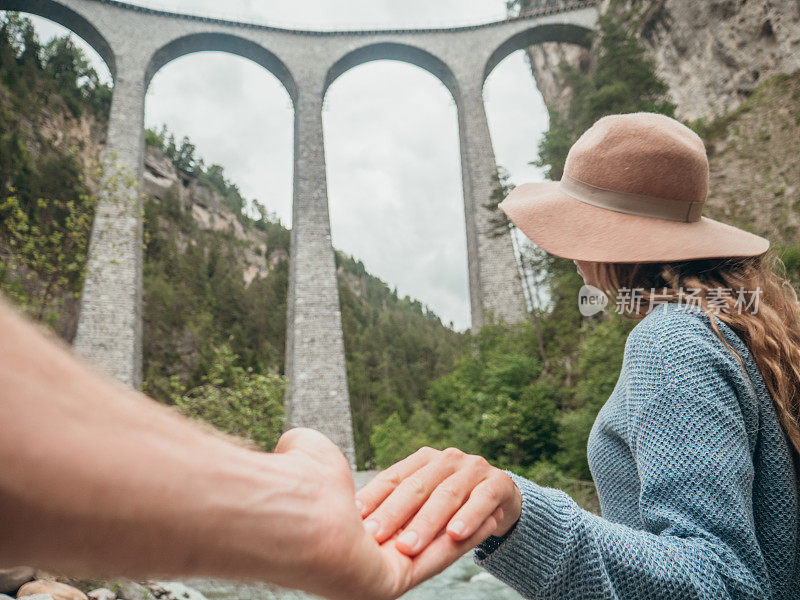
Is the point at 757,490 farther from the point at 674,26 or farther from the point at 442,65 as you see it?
the point at 442,65

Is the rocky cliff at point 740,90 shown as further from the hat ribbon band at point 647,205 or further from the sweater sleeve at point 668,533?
the sweater sleeve at point 668,533

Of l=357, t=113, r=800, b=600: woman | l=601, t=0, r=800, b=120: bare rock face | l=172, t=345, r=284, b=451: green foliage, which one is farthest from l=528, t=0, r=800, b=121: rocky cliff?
l=357, t=113, r=800, b=600: woman

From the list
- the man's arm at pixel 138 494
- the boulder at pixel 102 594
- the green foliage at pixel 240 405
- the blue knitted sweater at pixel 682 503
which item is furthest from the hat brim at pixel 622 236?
the green foliage at pixel 240 405

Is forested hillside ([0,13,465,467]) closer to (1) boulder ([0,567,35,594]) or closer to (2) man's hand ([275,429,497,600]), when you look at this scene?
(1) boulder ([0,567,35,594])

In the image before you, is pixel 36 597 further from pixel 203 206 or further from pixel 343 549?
pixel 203 206

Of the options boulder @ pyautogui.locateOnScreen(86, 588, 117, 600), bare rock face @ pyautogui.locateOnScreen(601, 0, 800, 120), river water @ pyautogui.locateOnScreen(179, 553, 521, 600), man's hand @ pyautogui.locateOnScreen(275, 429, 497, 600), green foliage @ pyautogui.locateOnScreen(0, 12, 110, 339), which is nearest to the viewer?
man's hand @ pyautogui.locateOnScreen(275, 429, 497, 600)

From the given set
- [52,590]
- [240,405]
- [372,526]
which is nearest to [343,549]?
[372,526]

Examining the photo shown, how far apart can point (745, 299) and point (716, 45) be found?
1177cm

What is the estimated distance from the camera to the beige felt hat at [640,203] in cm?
86

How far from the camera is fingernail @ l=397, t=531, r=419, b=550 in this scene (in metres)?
0.42

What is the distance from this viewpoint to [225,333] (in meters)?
25.1

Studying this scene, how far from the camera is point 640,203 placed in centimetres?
88

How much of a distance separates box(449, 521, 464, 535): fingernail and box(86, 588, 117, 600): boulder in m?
3.56

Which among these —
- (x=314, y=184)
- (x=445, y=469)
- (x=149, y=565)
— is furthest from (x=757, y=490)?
(x=314, y=184)
